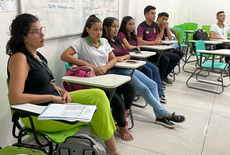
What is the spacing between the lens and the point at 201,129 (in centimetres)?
233

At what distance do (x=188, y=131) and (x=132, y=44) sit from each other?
59.2 inches

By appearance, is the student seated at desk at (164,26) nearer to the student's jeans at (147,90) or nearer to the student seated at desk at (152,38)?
the student seated at desk at (152,38)

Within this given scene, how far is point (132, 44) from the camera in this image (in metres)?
3.17

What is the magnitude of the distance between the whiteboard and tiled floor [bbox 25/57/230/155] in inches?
44.9

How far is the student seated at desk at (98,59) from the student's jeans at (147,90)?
0.18 m

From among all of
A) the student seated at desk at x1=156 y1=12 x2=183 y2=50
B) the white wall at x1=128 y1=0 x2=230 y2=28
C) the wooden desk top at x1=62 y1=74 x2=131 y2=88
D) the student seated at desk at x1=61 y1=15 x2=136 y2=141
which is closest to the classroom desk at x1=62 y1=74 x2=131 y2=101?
the wooden desk top at x1=62 y1=74 x2=131 y2=88

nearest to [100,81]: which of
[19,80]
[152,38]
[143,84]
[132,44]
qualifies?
[19,80]

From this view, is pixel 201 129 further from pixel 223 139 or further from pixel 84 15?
pixel 84 15

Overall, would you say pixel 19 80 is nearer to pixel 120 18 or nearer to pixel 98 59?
pixel 98 59

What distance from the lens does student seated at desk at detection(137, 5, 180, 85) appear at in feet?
11.6

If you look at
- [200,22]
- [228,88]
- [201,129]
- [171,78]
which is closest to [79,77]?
[201,129]

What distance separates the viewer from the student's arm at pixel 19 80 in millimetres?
1225

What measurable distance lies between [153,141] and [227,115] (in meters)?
1.26

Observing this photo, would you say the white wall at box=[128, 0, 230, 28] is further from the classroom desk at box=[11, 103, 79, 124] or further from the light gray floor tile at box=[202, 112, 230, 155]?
the classroom desk at box=[11, 103, 79, 124]
